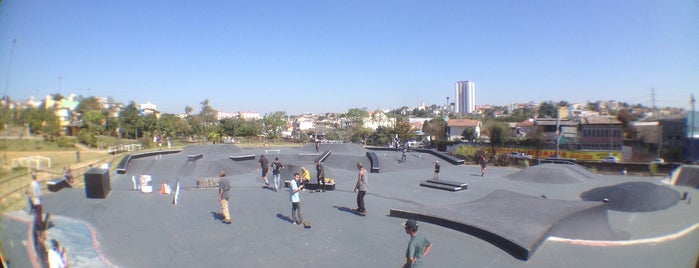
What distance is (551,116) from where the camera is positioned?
10.9 metres

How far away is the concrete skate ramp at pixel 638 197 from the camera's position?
6.70 m

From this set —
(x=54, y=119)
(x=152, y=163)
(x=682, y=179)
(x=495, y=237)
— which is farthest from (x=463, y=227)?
(x=152, y=163)

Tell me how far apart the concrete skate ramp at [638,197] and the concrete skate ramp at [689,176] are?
1.02 meters

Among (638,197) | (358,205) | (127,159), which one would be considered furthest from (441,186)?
(127,159)

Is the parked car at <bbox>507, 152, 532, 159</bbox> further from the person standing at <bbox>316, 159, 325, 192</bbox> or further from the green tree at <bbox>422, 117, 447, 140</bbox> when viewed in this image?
the green tree at <bbox>422, 117, 447, 140</bbox>

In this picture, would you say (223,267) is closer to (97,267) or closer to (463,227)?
(97,267)

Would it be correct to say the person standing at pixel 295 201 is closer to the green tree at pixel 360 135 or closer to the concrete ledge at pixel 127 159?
the concrete ledge at pixel 127 159

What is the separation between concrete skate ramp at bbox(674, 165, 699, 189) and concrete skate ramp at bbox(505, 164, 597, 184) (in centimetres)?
1079

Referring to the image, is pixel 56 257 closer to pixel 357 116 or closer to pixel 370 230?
→ pixel 370 230

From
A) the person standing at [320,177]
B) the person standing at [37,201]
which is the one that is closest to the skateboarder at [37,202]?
the person standing at [37,201]

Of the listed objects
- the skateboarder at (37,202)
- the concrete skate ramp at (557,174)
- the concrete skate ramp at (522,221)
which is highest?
the skateboarder at (37,202)

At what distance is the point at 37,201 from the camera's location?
4.93 m

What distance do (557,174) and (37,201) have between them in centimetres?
1726

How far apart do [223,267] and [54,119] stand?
356 cm
